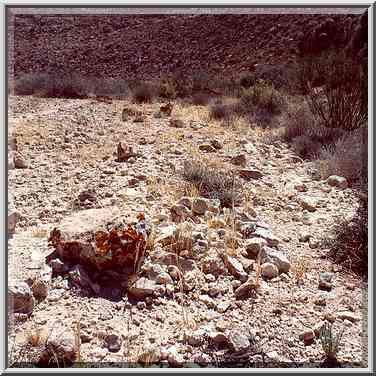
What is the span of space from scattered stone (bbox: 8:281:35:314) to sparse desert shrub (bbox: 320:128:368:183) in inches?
109

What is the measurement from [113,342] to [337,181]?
8.59ft

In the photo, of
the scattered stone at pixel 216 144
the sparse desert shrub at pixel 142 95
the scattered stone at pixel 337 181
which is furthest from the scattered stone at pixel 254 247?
the sparse desert shrub at pixel 142 95

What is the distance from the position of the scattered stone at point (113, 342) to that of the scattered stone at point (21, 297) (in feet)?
1.38

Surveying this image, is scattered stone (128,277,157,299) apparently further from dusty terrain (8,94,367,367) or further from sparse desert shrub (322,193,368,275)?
sparse desert shrub (322,193,368,275)

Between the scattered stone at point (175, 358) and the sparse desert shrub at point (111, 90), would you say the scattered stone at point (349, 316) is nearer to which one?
the scattered stone at point (175, 358)

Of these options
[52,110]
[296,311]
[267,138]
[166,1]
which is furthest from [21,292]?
[52,110]

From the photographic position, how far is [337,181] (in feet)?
13.5

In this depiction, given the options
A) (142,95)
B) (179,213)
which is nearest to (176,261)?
(179,213)

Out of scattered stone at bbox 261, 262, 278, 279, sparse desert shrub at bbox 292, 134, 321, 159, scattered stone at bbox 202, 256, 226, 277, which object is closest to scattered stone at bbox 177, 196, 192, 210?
scattered stone at bbox 202, 256, 226, 277

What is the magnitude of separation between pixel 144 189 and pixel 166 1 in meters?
1.71

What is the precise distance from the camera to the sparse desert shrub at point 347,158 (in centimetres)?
419

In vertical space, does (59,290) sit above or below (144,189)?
below

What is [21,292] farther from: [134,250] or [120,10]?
[120,10]

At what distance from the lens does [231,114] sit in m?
6.27
